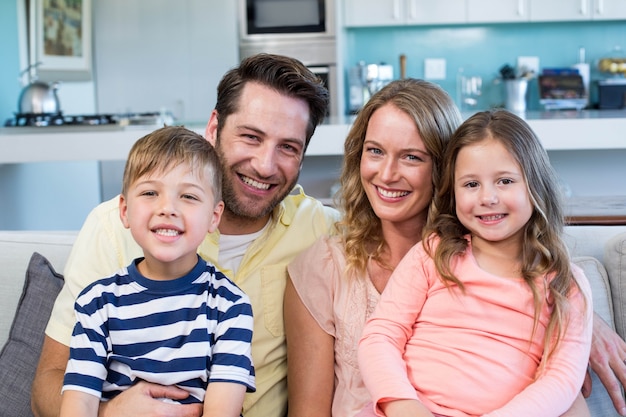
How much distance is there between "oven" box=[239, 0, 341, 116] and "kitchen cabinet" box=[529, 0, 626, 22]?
63.2 inches

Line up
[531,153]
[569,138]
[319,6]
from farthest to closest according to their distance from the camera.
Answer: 1. [319,6]
2. [569,138]
3. [531,153]

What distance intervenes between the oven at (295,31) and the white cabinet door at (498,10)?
1.12 meters

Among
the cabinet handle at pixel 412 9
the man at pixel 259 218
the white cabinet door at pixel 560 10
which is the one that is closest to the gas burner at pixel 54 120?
the man at pixel 259 218

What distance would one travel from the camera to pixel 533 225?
5.16 ft

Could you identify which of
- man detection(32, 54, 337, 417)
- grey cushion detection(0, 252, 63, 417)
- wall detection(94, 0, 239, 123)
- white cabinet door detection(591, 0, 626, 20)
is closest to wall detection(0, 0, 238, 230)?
wall detection(94, 0, 239, 123)

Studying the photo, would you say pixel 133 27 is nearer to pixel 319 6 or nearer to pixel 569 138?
pixel 319 6

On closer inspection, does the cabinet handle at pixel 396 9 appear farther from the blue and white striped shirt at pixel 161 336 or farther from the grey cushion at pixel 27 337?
the blue and white striped shirt at pixel 161 336

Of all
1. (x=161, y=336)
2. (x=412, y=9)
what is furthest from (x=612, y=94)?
(x=161, y=336)

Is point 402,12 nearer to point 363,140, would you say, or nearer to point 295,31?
point 295,31

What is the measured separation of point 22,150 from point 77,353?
8.28 feet

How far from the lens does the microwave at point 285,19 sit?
581cm

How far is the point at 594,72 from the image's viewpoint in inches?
250

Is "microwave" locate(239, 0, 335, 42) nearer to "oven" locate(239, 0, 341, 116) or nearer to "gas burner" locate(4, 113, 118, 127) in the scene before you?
"oven" locate(239, 0, 341, 116)

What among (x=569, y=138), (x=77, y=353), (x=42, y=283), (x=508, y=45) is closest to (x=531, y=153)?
(x=77, y=353)
